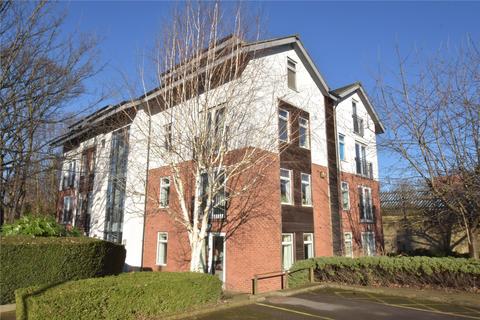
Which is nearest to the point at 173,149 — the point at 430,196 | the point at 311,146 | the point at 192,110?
the point at 192,110

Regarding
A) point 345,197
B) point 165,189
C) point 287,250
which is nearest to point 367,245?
point 345,197

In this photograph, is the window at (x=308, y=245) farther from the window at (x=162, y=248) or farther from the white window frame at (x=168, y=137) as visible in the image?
the white window frame at (x=168, y=137)

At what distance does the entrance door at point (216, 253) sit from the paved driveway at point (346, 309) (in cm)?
376

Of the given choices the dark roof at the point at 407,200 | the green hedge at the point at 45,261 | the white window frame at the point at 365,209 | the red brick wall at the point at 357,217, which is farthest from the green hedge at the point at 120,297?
the white window frame at the point at 365,209

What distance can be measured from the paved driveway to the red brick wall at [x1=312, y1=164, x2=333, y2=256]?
5.57m

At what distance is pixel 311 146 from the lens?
18719 mm

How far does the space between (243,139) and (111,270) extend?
7.03 m

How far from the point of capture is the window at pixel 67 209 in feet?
89.6

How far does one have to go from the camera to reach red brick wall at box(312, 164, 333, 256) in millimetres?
17944

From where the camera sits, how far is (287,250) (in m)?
15.9

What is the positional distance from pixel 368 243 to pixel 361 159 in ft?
18.1

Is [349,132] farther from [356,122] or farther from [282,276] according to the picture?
[282,276]

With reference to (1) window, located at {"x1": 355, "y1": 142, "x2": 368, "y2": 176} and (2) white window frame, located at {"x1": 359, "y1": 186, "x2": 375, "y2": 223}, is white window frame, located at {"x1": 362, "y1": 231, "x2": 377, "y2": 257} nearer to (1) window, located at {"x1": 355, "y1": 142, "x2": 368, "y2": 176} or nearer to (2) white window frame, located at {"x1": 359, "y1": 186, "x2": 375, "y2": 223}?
(2) white window frame, located at {"x1": 359, "y1": 186, "x2": 375, "y2": 223}

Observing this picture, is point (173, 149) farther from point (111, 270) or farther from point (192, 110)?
point (111, 270)
